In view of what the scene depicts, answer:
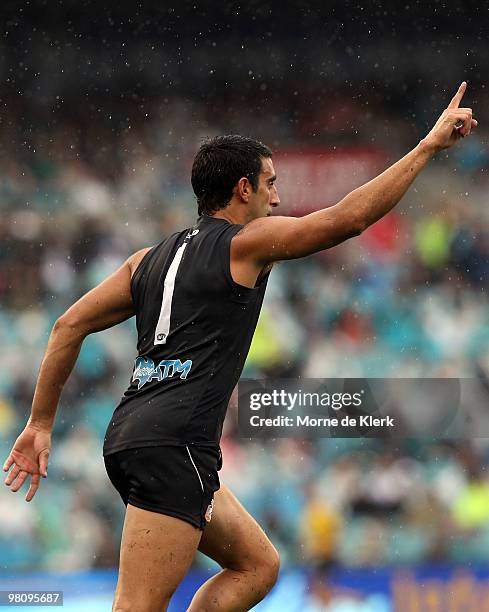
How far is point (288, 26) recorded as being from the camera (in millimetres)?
6367

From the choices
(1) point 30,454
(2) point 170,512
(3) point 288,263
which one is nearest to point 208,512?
(2) point 170,512

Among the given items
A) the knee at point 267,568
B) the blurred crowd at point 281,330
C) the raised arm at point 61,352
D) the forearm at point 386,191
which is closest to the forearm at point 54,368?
the raised arm at point 61,352

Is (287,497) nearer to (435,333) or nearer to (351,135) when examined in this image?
(435,333)

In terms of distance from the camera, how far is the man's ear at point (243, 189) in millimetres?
3502

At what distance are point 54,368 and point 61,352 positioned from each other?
0.05 metres

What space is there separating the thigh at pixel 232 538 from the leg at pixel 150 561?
0.40 meters

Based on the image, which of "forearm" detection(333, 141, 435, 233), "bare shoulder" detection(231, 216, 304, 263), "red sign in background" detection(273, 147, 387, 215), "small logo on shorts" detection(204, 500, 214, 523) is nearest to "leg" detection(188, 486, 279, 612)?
"small logo on shorts" detection(204, 500, 214, 523)

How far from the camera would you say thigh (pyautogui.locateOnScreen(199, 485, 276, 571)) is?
11.7 feet

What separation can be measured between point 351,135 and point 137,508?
3606 mm

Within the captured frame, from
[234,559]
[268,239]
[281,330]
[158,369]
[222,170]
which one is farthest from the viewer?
[281,330]

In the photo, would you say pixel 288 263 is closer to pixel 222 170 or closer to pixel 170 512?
pixel 222 170

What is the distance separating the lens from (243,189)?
3.50 metres

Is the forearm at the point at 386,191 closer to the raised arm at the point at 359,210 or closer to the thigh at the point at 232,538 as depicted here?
the raised arm at the point at 359,210

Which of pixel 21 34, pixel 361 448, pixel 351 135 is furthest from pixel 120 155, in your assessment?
pixel 361 448
